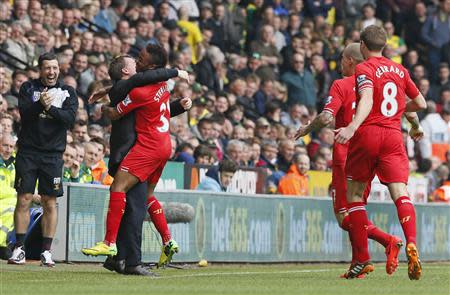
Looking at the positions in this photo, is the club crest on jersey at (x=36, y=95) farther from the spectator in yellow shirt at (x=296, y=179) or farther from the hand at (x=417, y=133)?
the spectator in yellow shirt at (x=296, y=179)

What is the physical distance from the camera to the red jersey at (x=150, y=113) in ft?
43.5

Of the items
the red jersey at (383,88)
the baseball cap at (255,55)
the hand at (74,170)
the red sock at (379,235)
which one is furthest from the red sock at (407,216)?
the baseball cap at (255,55)

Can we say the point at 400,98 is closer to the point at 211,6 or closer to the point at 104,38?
the point at 104,38

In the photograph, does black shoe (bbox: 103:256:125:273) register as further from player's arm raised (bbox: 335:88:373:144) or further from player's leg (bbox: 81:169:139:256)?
player's arm raised (bbox: 335:88:373:144)

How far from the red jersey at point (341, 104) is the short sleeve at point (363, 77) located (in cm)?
60

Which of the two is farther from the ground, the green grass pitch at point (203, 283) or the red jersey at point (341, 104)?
the red jersey at point (341, 104)

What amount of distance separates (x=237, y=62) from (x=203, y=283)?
14.8 meters

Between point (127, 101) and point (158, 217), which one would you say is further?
point (158, 217)

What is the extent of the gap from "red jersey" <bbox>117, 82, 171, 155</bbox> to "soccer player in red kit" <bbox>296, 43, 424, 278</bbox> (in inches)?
51.9

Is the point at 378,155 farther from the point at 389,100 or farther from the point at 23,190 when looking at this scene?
the point at 23,190

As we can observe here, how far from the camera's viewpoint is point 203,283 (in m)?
12.2

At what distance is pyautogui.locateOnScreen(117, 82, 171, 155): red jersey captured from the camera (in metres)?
13.3

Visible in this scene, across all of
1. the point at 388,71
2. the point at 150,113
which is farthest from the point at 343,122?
the point at 150,113

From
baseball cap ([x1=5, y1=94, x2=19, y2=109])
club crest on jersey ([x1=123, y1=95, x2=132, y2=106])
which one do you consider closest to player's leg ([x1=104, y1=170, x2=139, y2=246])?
club crest on jersey ([x1=123, y1=95, x2=132, y2=106])
